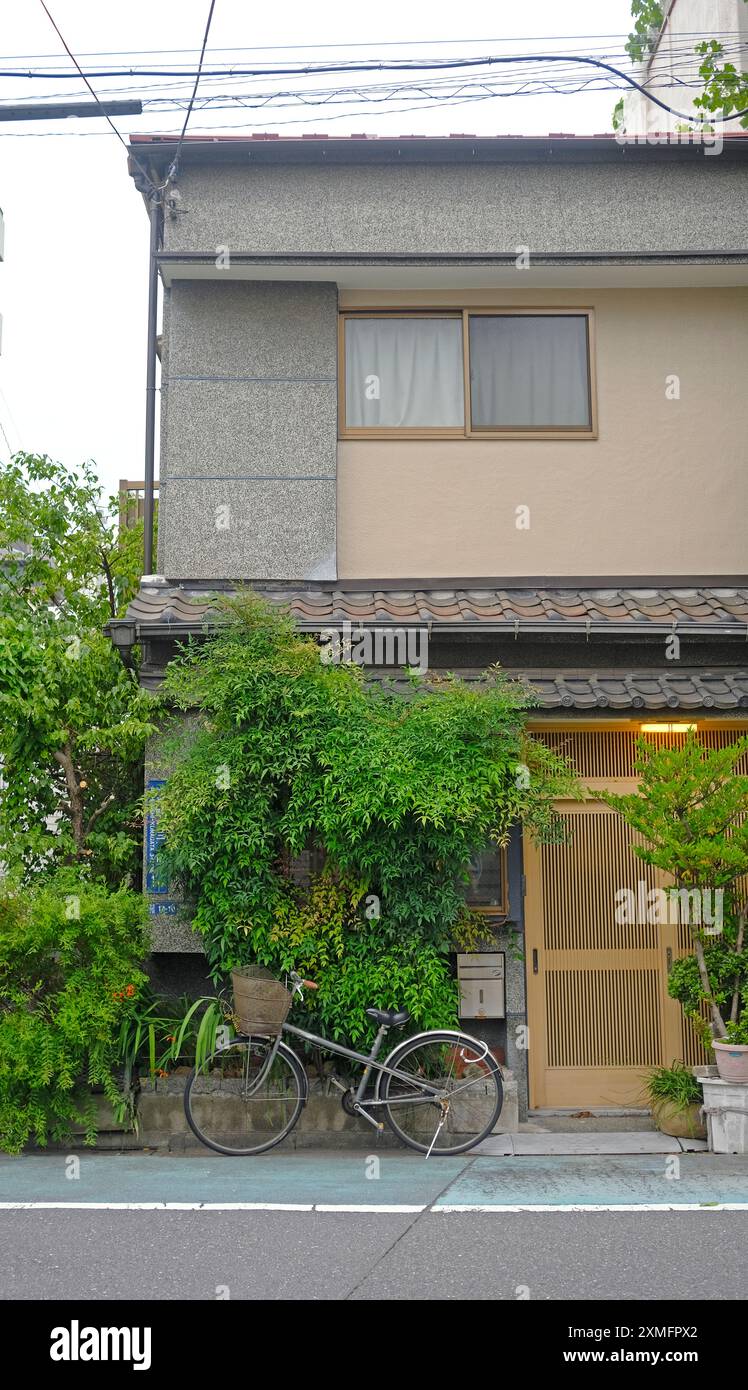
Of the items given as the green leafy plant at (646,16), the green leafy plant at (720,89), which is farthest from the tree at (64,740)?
the green leafy plant at (646,16)

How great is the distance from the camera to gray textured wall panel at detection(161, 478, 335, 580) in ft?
35.3

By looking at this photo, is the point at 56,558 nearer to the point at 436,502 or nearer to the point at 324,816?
the point at 436,502

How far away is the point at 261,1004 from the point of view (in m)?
8.15

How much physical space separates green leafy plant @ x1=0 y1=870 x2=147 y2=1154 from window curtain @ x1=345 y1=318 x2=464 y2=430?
505 cm

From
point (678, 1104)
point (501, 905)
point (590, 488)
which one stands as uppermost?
point (590, 488)

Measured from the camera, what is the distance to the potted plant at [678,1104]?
879 cm

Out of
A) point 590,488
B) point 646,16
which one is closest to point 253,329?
point 590,488

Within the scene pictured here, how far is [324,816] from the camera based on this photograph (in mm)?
8438

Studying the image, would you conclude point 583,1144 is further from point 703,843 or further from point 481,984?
point 703,843

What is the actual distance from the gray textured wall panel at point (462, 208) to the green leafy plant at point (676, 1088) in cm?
702

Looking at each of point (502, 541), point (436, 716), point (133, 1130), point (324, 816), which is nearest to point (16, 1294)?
point (133, 1130)

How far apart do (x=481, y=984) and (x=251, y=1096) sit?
2.16 m

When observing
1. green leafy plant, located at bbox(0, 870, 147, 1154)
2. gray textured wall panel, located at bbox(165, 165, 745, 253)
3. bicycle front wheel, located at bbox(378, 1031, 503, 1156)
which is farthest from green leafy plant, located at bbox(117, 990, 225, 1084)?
gray textured wall panel, located at bbox(165, 165, 745, 253)

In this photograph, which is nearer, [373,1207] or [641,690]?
[373,1207]
